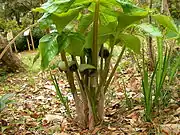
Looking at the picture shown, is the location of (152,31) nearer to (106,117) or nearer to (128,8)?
(128,8)

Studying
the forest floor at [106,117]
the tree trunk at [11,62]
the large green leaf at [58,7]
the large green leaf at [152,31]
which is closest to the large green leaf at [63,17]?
the large green leaf at [58,7]

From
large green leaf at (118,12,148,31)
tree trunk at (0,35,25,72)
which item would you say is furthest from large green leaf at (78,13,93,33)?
tree trunk at (0,35,25,72)

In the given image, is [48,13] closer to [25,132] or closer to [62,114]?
[25,132]

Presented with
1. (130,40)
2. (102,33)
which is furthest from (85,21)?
(130,40)

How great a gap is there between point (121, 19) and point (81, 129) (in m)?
0.60

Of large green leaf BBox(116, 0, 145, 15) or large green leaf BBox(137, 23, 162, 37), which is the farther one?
large green leaf BBox(137, 23, 162, 37)

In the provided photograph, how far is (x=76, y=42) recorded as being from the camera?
1302mm

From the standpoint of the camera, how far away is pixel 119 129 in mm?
1426

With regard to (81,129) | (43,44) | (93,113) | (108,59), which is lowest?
(81,129)

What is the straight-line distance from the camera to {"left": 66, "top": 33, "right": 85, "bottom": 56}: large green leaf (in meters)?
1.28

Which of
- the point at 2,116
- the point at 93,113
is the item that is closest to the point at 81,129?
the point at 93,113

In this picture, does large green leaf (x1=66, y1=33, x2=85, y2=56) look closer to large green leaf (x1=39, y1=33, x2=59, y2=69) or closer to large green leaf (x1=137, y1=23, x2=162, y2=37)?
large green leaf (x1=39, y1=33, x2=59, y2=69)

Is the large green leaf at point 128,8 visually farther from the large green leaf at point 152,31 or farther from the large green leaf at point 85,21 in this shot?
the large green leaf at point 85,21

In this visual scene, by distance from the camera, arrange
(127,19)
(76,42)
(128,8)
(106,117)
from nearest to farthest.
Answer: (128,8) < (127,19) < (76,42) < (106,117)
